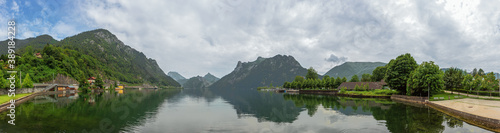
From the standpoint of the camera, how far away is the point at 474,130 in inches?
1062

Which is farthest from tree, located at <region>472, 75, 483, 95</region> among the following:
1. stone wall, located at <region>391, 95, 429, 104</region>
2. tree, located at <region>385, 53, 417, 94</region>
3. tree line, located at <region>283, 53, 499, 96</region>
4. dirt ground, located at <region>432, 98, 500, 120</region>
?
dirt ground, located at <region>432, 98, 500, 120</region>

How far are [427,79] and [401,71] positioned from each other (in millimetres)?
17707

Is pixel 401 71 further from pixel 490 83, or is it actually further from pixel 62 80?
pixel 62 80

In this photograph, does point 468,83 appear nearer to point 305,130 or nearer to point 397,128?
point 397,128

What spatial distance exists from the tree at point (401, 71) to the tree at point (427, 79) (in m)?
9.71

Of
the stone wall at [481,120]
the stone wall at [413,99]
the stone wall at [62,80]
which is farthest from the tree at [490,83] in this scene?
the stone wall at [62,80]

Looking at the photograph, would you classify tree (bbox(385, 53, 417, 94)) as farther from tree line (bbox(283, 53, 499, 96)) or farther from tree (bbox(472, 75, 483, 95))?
tree (bbox(472, 75, 483, 95))

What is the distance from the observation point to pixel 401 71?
266ft

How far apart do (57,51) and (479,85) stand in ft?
723

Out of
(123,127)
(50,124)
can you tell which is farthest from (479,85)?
(50,124)

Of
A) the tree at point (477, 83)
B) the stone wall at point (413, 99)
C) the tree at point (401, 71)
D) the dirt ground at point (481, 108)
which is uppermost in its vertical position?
the tree at point (401, 71)

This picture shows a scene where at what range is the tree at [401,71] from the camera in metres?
80.2

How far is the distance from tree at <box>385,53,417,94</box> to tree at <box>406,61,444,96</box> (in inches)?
382

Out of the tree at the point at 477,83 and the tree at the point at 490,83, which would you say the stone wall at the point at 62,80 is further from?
the tree at the point at 490,83
